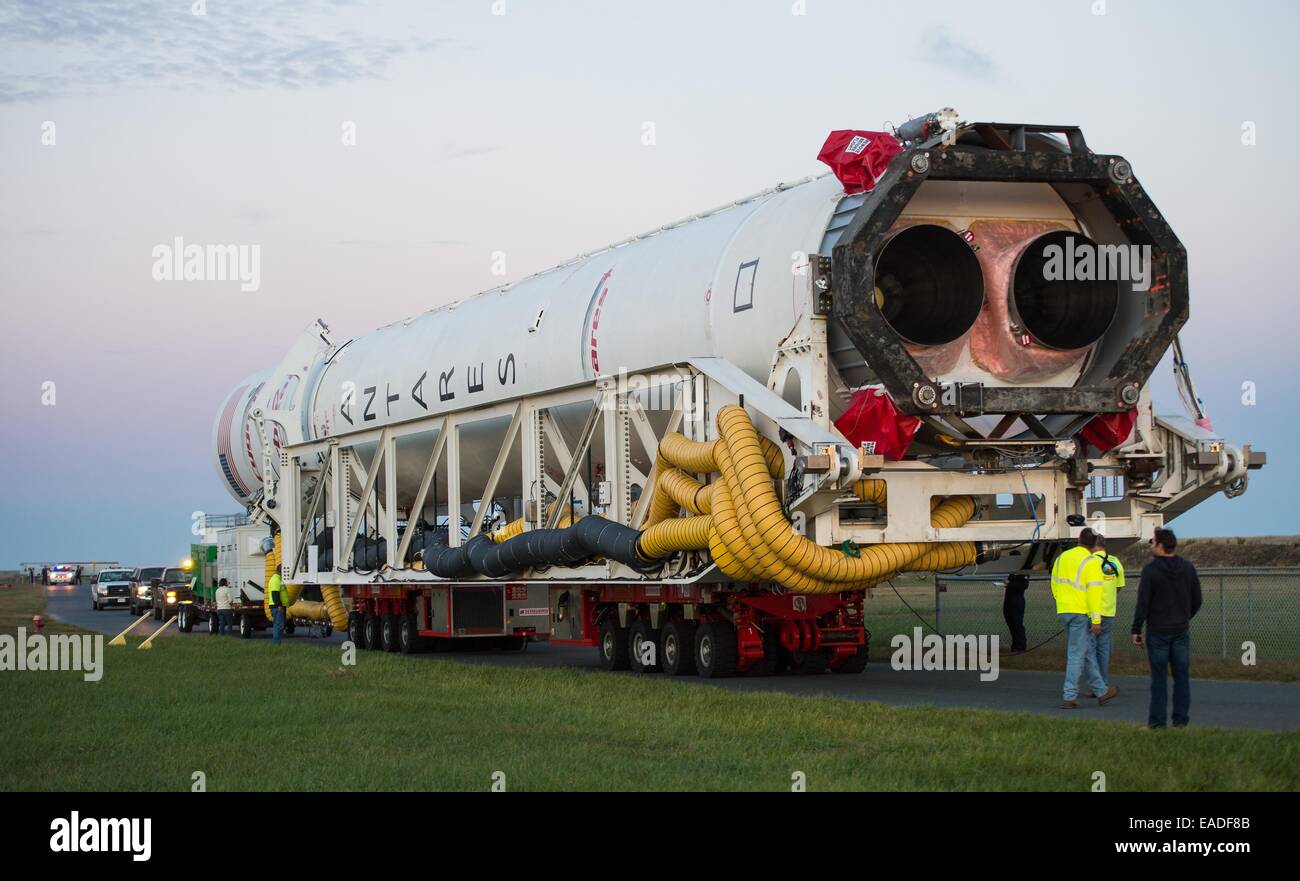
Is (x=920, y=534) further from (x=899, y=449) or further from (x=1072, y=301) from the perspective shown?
(x=1072, y=301)

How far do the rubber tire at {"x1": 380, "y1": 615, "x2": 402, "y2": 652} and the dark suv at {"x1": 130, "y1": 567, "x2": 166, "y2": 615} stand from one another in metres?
25.4

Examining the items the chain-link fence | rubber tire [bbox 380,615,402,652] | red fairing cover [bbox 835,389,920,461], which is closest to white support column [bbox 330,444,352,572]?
rubber tire [bbox 380,615,402,652]

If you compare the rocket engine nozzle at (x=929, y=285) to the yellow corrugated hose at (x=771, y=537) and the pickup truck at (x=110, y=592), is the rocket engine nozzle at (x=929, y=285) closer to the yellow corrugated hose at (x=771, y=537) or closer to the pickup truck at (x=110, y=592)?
the yellow corrugated hose at (x=771, y=537)

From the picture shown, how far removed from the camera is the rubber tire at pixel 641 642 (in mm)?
20594

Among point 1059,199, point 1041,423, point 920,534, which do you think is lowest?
point 920,534

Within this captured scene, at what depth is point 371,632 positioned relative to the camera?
29.7 m

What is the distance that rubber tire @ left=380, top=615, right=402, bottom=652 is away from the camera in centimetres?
2858

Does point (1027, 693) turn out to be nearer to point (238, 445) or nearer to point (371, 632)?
point (371, 632)

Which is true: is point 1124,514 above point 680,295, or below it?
below
